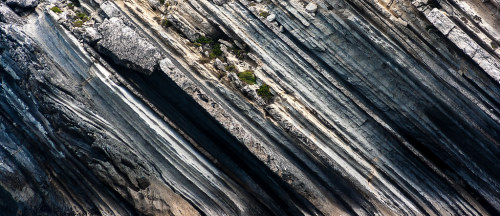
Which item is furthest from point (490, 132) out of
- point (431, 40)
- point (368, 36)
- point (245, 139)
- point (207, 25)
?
point (207, 25)

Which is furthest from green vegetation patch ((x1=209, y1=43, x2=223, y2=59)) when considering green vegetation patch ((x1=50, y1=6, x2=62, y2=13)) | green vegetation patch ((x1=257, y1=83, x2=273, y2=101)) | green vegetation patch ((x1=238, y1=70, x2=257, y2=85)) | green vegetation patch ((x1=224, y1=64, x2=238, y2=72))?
green vegetation patch ((x1=50, y1=6, x2=62, y2=13))

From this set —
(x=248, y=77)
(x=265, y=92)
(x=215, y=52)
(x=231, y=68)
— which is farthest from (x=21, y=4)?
(x=265, y=92)

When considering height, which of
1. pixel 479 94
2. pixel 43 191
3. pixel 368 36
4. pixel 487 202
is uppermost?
pixel 479 94

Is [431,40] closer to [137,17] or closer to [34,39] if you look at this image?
[137,17]

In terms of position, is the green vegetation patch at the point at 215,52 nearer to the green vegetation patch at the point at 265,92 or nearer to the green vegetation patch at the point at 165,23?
the green vegetation patch at the point at 165,23

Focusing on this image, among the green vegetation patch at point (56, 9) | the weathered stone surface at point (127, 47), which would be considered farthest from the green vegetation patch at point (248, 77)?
the green vegetation patch at point (56, 9)

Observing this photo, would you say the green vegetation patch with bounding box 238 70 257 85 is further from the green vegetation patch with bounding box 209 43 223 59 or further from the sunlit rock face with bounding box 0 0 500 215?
the green vegetation patch with bounding box 209 43 223 59
